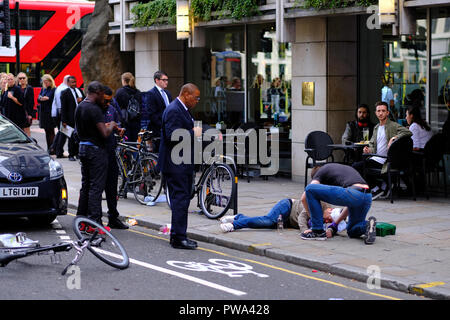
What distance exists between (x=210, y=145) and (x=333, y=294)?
481 cm

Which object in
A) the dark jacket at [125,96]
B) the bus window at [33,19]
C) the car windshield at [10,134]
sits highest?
the bus window at [33,19]

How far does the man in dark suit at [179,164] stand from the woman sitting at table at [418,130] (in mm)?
4961

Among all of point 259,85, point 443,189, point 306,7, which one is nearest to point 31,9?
point 259,85

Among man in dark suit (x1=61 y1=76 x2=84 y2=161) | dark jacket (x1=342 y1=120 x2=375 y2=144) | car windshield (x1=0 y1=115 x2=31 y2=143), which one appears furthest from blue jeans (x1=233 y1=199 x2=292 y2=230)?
man in dark suit (x1=61 y1=76 x2=84 y2=161)

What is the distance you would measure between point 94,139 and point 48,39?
73.7 feet

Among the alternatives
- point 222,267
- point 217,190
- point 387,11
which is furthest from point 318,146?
point 222,267

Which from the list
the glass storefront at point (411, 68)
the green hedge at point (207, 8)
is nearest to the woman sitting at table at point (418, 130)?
the glass storefront at point (411, 68)

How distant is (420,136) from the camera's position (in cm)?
1285

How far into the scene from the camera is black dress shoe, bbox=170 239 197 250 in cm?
914

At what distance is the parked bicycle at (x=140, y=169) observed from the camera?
40.0ft

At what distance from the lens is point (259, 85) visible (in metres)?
16.6

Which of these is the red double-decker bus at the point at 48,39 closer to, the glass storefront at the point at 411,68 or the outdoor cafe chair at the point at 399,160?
the glass storefront at the point at 411,68

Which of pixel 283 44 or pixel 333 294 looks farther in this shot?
pixel 283 44
